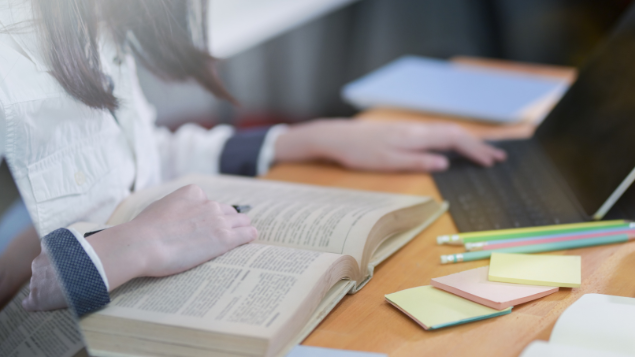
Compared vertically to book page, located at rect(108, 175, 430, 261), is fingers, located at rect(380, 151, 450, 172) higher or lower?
higher

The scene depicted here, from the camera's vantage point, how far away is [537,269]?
0.51 metres

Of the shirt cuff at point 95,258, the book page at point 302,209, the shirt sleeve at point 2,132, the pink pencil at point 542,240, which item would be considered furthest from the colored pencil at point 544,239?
the shirt sleeve at point 2,132

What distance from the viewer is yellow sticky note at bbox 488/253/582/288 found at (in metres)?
0.49

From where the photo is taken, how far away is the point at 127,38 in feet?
2.21

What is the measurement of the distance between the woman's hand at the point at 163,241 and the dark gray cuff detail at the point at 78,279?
11 millimetres

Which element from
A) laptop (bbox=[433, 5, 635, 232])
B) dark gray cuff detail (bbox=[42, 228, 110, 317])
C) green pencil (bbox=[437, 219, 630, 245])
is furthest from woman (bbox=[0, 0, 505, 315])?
laptop (bbox=[433, 5, 635, 232])

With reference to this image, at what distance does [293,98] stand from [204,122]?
1.35 feet

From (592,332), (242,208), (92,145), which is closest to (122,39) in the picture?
(92,145)

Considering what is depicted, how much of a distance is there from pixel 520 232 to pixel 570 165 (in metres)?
0.24

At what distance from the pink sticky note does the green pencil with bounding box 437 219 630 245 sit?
8 centimetres

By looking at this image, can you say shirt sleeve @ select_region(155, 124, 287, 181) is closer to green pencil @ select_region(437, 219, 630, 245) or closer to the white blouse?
the white blouse

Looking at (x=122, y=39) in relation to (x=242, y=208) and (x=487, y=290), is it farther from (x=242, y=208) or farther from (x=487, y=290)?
(x=487, y=290)

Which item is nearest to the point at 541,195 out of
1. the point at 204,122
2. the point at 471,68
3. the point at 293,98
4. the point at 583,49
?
the point at 471,68

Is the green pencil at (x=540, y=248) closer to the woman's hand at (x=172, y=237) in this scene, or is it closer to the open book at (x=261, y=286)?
the open book at (x=261, y=286)
